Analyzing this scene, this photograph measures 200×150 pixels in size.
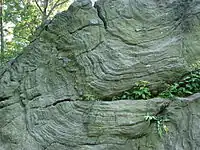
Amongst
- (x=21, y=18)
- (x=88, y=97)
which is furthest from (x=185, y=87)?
(x=21, y=18)

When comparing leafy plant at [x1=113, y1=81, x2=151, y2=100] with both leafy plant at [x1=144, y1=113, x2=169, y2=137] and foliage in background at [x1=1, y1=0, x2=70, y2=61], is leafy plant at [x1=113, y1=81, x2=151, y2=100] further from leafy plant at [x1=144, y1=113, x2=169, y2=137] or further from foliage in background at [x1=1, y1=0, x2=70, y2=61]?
foliage in background at [x1=1, y1=0, x2=70, y2=61]

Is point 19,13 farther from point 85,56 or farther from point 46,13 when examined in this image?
point 85,56

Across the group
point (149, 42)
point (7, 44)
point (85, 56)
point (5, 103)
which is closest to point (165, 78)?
point (149, 42)

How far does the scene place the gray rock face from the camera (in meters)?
4.70

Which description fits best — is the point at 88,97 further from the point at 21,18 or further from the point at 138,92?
the point at 21,18

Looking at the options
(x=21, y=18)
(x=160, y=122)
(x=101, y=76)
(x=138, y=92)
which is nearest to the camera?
(x=160, y=122)

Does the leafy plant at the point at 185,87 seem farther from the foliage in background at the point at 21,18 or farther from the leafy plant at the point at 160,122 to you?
the foliage in background at the point at 21,18

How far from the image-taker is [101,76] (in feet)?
17.6

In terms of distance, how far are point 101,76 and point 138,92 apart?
0.78 meters

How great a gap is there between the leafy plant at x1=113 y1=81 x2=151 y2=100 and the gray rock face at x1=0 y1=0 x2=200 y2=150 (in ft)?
0.40

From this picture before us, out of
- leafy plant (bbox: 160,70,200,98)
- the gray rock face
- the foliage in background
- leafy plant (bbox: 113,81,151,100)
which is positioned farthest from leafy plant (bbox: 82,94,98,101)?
the foliage in background

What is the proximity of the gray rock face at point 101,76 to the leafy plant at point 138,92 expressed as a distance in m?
0.12

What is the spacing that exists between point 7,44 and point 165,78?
38.7ft

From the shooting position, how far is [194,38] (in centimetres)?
572
